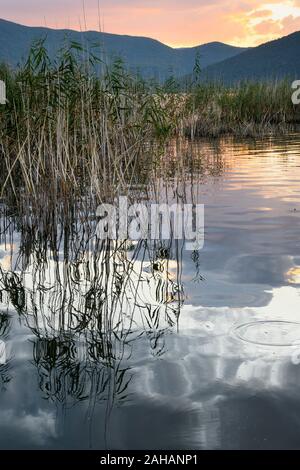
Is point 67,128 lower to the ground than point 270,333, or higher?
higher

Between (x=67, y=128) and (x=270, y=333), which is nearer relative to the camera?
(x=270, y=333)

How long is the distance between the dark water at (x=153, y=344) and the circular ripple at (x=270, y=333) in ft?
0.04

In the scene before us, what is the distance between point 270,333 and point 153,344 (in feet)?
2.72

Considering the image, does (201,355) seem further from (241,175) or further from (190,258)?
(241,175)

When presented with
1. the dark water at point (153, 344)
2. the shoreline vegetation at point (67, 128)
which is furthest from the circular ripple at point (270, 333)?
the shoreline vegetation at point (67, 128)

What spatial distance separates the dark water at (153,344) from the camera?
133 inches

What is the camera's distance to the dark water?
3379 millimetres

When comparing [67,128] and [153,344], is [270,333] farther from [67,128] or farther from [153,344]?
[67,128]

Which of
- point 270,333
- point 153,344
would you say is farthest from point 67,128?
point 270,333

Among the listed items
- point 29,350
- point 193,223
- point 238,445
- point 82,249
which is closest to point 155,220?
point 193,223

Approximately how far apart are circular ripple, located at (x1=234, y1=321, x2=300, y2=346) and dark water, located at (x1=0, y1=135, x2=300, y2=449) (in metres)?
0.01

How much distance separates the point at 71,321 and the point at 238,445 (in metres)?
2.09

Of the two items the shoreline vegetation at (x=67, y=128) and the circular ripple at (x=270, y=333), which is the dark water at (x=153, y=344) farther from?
the shoreline vegetation at (x=67, y=128)

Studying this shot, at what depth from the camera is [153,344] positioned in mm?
4457
